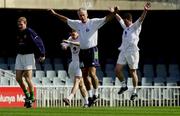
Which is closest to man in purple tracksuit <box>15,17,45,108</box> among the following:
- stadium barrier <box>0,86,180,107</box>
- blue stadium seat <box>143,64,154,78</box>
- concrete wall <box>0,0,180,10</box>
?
stadium barrier <box>0,86,180,107</box>

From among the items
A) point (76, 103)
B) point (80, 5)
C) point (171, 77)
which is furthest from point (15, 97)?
point (171, 77)

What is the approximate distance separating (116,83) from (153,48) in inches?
248

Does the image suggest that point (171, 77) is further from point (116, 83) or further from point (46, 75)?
point (46, 75)

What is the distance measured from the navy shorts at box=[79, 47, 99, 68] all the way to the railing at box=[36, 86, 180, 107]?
9283 millimetres

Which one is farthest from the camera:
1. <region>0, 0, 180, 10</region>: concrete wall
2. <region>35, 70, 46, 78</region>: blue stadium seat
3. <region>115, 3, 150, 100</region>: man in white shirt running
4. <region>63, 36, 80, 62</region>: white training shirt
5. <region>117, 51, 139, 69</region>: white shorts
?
<region>35, 70, 46, 78</region>: blue stadium seat

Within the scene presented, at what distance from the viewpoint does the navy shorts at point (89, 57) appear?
20578 mm

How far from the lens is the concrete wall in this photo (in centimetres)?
3403

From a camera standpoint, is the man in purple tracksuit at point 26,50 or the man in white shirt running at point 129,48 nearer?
the man in purple tracksuit at point 26,50

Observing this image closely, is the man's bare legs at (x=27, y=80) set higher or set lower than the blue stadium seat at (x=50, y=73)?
lower

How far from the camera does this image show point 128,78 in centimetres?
3531

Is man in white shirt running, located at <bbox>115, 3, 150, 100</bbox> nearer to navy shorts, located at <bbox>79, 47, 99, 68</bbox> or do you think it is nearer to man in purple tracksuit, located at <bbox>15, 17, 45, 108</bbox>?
navy shorts, located at <bbox>79, 47, 99, 68</bbox>

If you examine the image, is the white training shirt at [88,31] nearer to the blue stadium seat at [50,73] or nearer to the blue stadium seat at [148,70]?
the blue stadium seat at [50,73]

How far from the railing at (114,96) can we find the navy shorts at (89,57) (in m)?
9.28

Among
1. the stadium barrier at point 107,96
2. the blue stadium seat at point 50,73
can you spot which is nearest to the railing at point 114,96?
the stadium barrier at point 107,96
